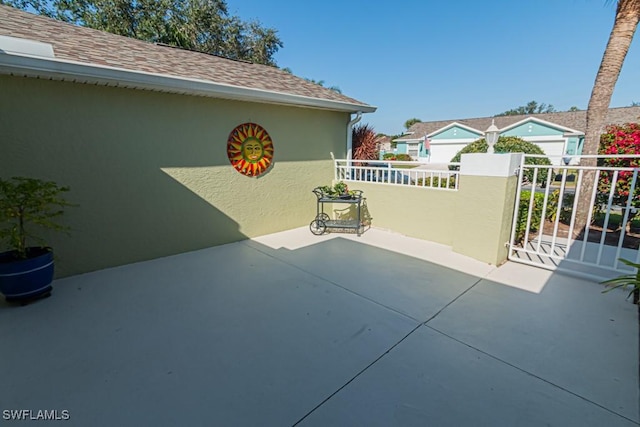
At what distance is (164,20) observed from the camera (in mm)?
13078

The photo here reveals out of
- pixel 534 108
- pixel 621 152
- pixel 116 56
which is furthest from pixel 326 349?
pixel 534 108

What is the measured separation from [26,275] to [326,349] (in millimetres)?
3192

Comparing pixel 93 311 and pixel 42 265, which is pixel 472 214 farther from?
pixel 42 265

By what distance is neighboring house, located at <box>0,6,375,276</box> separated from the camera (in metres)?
3.22

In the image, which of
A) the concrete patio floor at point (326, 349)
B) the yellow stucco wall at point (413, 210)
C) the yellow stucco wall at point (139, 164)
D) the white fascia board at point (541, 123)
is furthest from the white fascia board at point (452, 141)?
the concrete patio floor at point (326, 349)

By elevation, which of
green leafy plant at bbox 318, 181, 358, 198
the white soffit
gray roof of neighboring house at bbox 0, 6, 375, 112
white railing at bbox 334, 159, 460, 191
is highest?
gray roof of neighboring house at bbox 0, 6, 375, 112

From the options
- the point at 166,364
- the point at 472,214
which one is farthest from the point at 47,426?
the point at 472,214

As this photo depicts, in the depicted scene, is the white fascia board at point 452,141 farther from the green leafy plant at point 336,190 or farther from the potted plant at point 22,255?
the potted plant at point 22,255

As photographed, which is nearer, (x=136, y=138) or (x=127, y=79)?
(x=127, y=79)

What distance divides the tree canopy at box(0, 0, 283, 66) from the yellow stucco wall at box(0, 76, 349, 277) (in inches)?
356

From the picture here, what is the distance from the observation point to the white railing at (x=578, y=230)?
125 inches

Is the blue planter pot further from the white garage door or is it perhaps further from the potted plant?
the white garage door

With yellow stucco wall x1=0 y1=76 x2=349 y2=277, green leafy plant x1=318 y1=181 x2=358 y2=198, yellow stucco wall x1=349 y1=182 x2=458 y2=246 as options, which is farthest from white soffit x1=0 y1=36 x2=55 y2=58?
yellow stucco wall x1=349 y1=182 x2=458 y2=246

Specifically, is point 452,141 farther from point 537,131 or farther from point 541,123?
point 541,123
